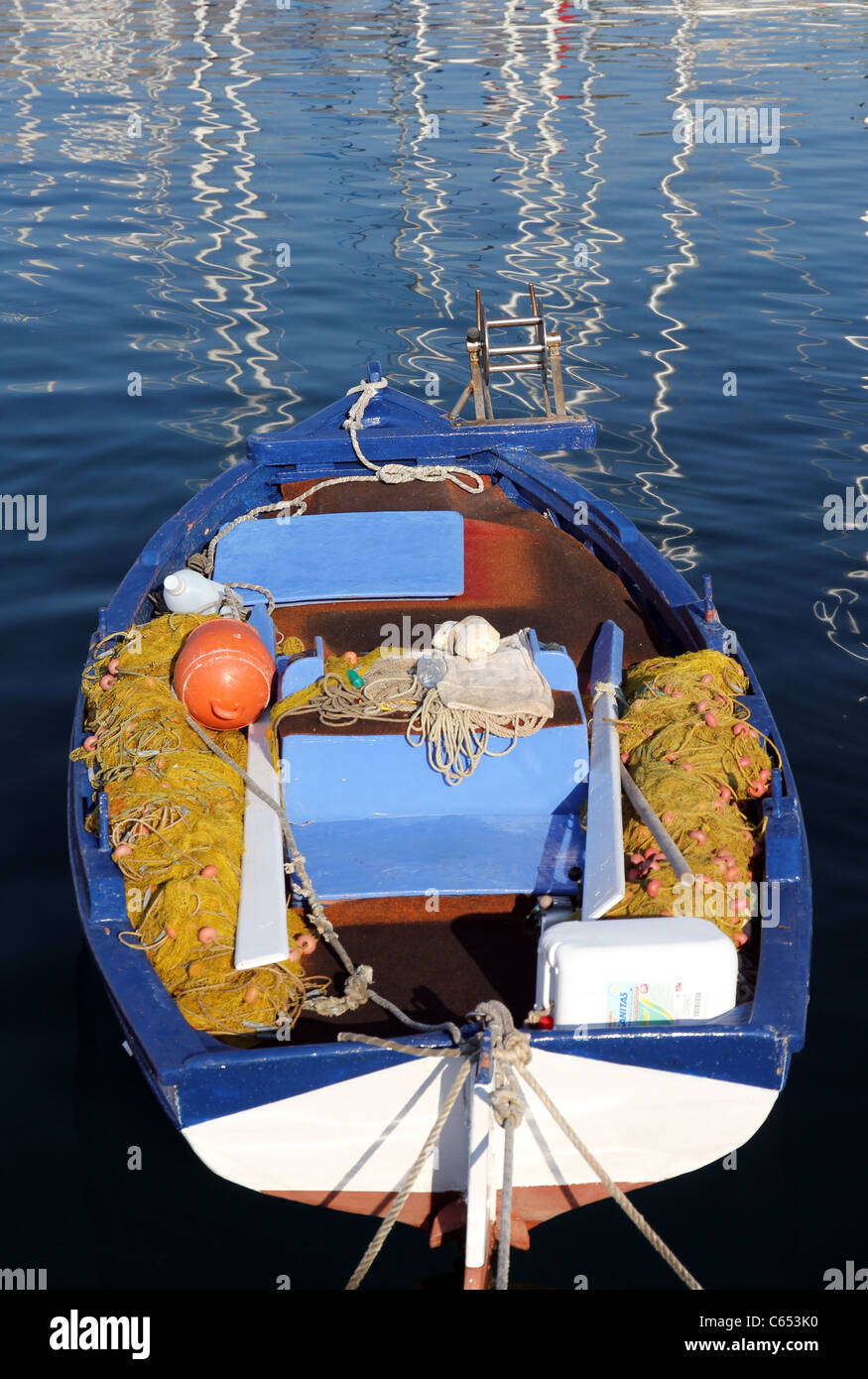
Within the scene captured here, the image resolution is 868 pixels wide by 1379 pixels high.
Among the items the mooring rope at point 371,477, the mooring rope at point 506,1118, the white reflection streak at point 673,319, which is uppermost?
the white reflection streak at point 673,319

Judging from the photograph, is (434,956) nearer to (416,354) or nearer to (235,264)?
(416,354)

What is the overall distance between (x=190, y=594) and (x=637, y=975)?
11.3 feet

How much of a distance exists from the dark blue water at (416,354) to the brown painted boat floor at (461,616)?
3.28 feet

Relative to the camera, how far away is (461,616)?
21.6ft

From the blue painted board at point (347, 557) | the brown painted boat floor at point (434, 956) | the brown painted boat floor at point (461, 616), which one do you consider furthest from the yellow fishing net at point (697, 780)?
the blue painted board at point (347, 557)

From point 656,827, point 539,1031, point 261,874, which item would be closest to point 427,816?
point 261,874

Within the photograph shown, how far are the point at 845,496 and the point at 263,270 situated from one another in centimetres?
969

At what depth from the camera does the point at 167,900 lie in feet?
14.9

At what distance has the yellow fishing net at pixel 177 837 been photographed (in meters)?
→ 4.38

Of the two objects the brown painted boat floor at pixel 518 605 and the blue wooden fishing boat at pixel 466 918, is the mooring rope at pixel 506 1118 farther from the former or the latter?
the brown painted boat floor at pixel 518 605

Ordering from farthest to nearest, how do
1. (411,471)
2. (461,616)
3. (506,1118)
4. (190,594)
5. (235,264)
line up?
(235,264) → (411,471) → (461,616) → (190,594) → (506,1118)

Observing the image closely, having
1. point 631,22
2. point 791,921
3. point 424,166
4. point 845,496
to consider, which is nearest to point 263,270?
point 424,166

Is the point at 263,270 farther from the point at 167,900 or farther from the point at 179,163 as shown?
the point at 167,900

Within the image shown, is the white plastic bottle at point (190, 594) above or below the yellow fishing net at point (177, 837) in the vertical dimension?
above
